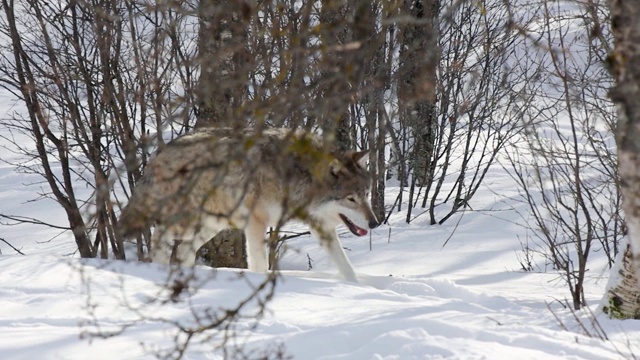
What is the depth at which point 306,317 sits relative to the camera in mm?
5832

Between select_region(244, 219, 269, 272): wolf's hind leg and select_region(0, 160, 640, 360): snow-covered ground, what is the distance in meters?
0.35

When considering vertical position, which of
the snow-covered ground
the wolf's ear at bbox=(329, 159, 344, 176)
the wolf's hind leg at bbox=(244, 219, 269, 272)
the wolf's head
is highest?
the wolf's ear at bbox=(329, 159, 344, 176)

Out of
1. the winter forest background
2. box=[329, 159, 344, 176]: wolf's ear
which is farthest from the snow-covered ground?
box=[329, 159, 344, 176]: wolf's ear

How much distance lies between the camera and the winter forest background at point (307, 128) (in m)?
3.13

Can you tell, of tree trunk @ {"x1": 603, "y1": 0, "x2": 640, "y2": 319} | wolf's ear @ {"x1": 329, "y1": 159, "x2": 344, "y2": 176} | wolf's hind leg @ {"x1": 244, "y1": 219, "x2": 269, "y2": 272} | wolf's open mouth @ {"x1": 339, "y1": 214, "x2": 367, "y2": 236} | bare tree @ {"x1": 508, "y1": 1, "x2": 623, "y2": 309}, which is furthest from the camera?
wolf's open mouth @ {"x1": 339, "y1": 214, "x2": 367, "y2": 236}

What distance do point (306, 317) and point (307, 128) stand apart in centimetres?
167

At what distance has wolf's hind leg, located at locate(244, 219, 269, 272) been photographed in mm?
7938

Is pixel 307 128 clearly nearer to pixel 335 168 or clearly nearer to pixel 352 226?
pixel 335 168

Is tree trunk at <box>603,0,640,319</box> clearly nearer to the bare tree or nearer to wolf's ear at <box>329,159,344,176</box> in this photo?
the bare tree

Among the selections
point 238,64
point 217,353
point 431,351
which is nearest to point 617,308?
point 431,351

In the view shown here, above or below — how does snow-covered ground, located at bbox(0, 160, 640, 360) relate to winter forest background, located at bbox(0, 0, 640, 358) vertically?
below

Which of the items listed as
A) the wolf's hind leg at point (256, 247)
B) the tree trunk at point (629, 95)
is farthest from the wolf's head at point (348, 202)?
the tree trunk at point (629, 95)

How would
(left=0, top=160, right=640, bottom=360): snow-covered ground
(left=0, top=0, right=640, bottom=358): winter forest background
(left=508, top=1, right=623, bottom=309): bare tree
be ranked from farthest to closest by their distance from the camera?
(left=508, top=1, right=623, bottom=309): bare tree < (left=0, top=160, right=640, bottom=360): snow-covered ground < (left=0, top=0, right=640, bottom=358): winter forest background

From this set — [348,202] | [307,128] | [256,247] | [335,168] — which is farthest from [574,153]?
[256,247]
